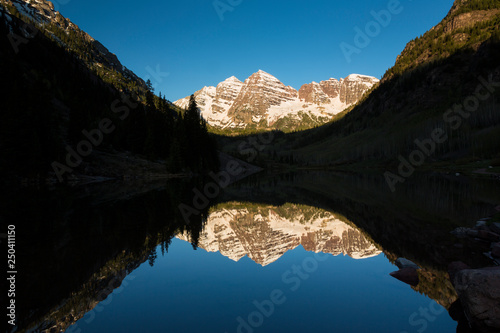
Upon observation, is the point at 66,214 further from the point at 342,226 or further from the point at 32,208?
the point at 342,226

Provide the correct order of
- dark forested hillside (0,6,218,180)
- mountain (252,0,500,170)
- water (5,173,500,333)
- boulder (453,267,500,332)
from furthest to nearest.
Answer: mountain (252,0,500,170)
dark forested hillside (0,6,218,180)
water (5,173,500,333)
boulder (453,267,500,332)

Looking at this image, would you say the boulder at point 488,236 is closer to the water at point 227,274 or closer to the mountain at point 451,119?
the water at point 227,274

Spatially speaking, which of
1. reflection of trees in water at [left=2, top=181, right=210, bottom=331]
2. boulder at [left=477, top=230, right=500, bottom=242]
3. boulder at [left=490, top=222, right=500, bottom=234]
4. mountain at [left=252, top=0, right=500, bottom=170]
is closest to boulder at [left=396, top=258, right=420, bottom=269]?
boulder at [left=477, top=230, right=500, bottom=242]

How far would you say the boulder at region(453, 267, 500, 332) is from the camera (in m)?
6.07

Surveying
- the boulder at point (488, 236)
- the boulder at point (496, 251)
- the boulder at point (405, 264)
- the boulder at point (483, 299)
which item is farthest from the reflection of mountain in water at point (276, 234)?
the boulder at point (483, 299)

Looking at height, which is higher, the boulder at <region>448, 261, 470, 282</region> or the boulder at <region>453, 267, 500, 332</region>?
the boulder at <region>453, 267, 500, 332</region>

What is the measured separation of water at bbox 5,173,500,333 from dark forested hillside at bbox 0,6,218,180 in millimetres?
30488

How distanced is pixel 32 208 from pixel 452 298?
2815 centimetres

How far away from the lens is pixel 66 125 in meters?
67.2

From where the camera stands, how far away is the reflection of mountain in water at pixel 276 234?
44.3ft

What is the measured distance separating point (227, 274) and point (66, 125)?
72.8 meters

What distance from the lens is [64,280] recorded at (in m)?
9.11

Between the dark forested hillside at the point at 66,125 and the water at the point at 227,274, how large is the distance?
3049 centimetres

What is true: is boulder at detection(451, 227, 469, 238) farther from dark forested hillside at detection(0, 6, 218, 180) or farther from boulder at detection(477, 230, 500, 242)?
dark forested hillside at detection(0, 6, 218, 180)
